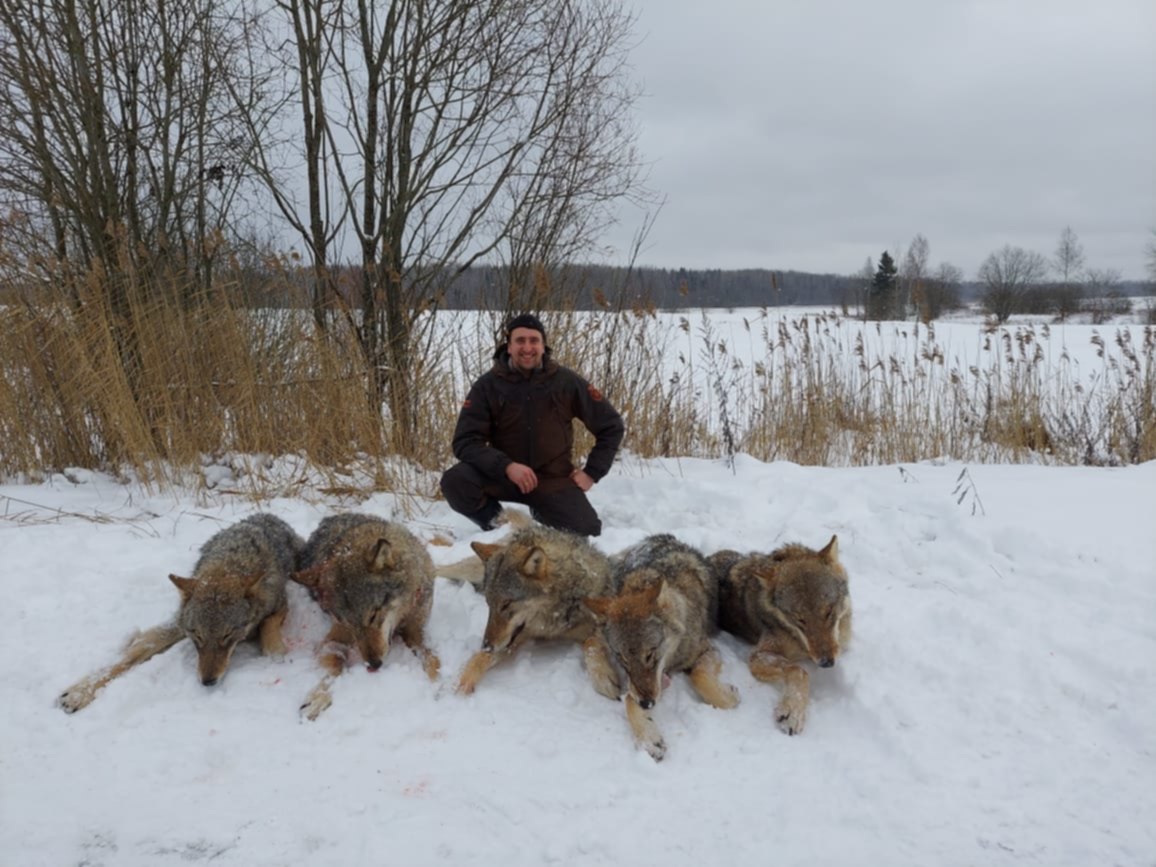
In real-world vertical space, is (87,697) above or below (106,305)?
below

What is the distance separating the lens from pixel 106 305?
7.56 m

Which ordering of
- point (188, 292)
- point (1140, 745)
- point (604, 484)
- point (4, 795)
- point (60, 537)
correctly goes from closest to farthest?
1. point (4, 795)
2. point (1140, 745)
3. point (60, 537)
4. point (604, 484)
5. point (188, 292)

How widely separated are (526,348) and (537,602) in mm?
2627

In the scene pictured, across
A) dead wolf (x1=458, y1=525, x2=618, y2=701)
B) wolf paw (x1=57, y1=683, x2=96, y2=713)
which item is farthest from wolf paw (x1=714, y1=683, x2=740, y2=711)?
wolf paw (x1=57, y1=683, x2=96, y2=713)

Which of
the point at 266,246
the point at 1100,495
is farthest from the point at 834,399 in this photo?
the point at 266,246

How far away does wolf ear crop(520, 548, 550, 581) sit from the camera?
13.6 ft

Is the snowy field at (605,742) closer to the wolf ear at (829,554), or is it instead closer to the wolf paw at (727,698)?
the wolf paw at (727,698)

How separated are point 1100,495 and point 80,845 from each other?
7363mm

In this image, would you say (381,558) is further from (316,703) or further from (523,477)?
(523,477)

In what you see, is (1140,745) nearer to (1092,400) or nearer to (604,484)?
(604,484)

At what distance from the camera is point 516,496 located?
6.36 metres

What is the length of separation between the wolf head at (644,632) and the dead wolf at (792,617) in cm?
55

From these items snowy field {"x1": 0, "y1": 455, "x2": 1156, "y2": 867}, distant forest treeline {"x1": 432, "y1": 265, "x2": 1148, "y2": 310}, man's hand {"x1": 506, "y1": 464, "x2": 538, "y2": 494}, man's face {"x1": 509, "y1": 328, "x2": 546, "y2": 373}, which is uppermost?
distant forest treeline {"x1": 432, "y1": 265, "x2": 1148, "y2": 310}

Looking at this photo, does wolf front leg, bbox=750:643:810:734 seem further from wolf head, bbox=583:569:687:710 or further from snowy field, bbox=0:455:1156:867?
wolf head, bbox=583:569:687:710
